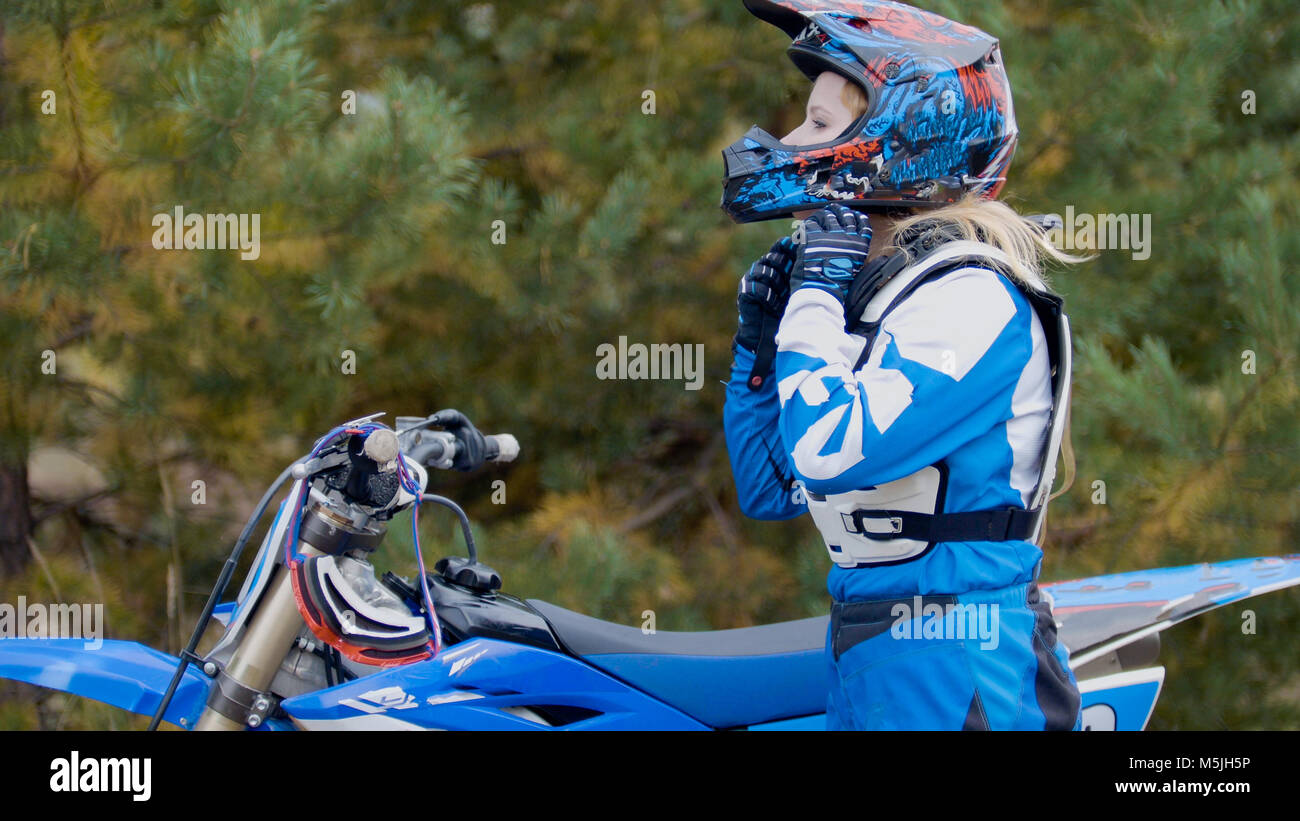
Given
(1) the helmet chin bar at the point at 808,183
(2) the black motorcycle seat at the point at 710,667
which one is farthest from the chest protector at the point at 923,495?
(2) the black motorcycle seat at the point at 710,667

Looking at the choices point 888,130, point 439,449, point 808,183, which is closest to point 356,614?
point 439,449

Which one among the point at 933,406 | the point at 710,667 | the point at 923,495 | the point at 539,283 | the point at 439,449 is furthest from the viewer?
the point at 539,283

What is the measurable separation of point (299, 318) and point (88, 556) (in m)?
1.08

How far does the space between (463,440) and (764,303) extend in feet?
1.75

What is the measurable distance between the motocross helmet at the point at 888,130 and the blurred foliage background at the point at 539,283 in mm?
1127

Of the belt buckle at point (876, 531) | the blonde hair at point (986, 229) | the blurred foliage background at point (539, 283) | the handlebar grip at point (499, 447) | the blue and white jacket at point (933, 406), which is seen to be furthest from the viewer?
the blurred foliage background at point (539, 283)

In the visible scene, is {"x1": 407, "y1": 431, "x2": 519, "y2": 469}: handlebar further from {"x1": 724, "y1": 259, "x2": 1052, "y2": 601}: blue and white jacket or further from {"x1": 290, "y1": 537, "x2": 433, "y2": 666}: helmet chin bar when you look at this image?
{"x1": 724, "y1": 259, "x2": 1052, "y2": 601}: blue and white jacket

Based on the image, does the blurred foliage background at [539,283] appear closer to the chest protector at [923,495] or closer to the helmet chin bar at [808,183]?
the helmet chin bar at [808,183]

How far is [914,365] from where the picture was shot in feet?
5.03

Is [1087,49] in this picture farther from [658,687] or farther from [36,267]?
[36,267]

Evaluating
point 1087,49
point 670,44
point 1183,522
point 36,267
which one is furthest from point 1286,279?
point 36,267

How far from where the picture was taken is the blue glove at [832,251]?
1617 mm

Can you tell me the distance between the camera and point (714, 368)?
12.9 feet

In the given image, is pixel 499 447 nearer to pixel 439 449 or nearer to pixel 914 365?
pixel 439 449
